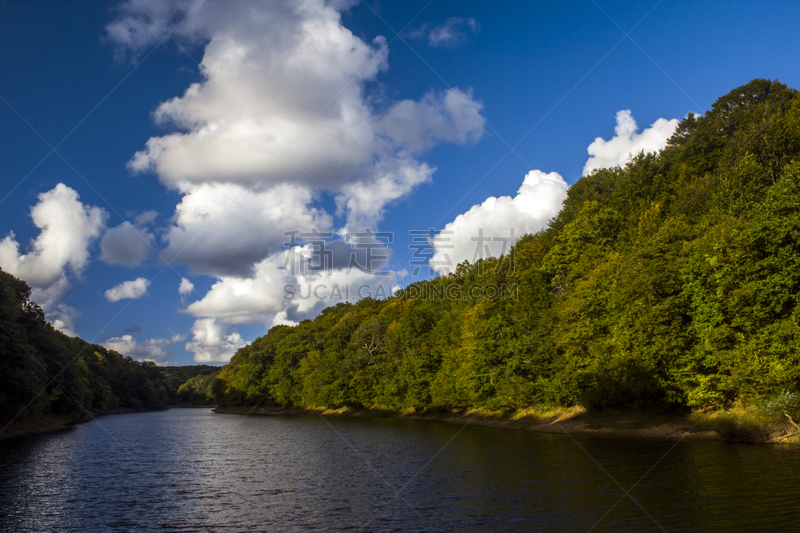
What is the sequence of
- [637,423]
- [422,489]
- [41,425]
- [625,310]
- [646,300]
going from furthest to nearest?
[41,425]
[625,310]
[637,423]
[646,300]
[422,489]

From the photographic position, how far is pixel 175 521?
63.0ft

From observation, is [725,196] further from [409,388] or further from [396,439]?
[409,388]

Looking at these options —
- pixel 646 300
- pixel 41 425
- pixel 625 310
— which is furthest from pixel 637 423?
pixel 41 425

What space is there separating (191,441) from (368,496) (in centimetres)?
3942

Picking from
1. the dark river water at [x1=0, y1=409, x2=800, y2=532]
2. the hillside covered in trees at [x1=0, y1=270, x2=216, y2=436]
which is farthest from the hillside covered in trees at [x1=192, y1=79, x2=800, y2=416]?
the hillside covered in trees at [x1=0, y1=270, x2=216, y2=436]

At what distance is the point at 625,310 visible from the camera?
44.9 meters

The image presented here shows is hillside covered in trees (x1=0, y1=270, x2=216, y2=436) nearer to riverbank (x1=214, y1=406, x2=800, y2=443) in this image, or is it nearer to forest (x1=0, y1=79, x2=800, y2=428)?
forest (x1=0, y1=79, x2=800, y2=428)

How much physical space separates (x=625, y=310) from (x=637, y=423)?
10.5 metres

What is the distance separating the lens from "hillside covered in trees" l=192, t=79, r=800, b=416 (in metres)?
34.7

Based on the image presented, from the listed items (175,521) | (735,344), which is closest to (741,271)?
(735,344)

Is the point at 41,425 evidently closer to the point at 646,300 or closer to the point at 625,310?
the point at 625,310

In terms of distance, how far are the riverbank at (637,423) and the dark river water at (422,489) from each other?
216 cm

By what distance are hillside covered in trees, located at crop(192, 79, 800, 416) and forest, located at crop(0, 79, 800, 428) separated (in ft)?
0.52

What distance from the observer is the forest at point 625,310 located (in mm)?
34875
